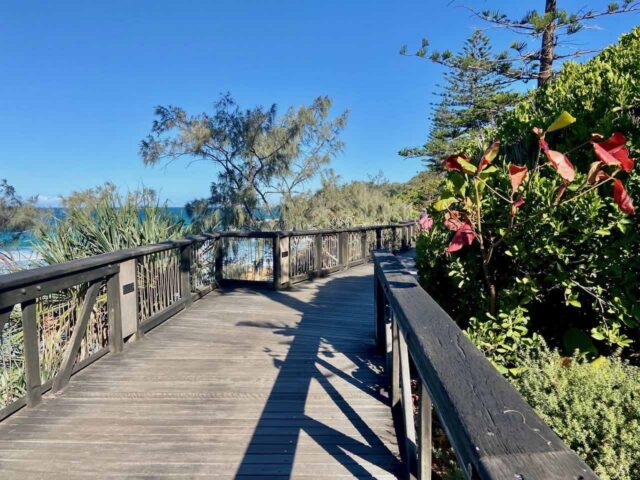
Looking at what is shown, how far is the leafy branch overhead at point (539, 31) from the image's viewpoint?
8.13 m

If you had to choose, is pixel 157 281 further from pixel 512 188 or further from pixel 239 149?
pixel 239 149

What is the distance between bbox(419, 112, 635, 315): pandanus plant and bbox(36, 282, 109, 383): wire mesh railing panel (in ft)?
9.51

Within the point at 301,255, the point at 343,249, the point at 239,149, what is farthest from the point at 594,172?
the point at 239,149

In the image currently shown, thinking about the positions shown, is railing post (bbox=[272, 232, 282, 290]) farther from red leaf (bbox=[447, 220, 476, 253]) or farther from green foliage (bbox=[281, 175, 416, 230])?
green foliage (bbox=[281, 175, 416, 230])

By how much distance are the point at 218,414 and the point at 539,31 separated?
Result: 8789 millimetres

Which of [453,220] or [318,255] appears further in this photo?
[318,255]

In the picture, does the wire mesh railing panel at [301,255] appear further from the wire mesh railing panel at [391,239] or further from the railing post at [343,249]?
the wire mesh railing panel at [391,239]

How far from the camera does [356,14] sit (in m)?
15.0

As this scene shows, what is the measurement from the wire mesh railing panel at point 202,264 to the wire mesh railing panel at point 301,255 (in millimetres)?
1552

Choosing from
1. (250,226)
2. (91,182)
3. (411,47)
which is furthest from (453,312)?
(250,226)

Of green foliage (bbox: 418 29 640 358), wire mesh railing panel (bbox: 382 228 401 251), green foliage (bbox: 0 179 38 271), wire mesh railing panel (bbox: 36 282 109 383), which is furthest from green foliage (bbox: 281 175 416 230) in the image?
green foliage (bbox: 418 29 640 358)

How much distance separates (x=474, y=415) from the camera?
3.16ft

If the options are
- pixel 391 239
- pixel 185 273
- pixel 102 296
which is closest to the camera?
pixel 102 296

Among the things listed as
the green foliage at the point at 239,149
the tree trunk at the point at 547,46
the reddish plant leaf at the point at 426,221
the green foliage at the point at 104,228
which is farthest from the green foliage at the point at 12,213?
the tree trunk at the point at 547,46
